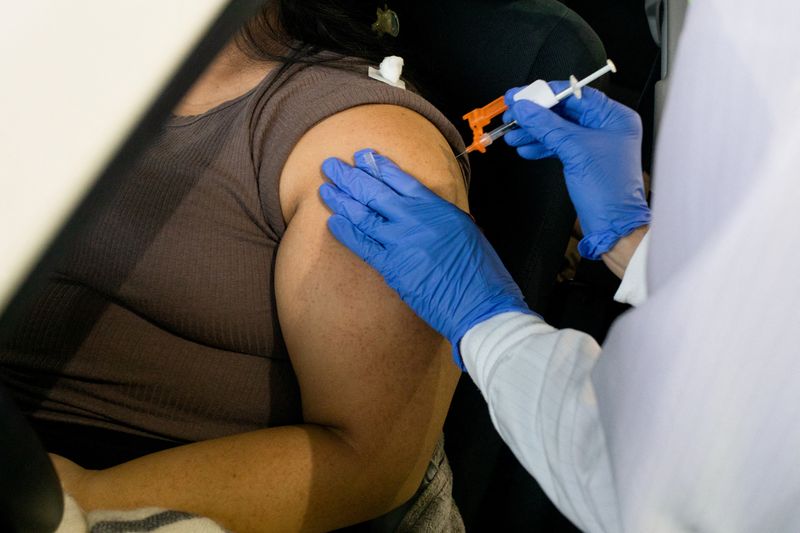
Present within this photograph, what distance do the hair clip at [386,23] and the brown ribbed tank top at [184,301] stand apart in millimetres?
199

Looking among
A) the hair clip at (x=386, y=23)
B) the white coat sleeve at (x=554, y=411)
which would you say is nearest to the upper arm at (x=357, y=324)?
the white coat sleeve at (x=554, y=411)

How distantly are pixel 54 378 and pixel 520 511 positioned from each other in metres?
0.84

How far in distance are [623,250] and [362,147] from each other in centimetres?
45

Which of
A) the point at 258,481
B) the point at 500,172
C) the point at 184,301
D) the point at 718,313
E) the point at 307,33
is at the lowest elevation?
the point at 258,481

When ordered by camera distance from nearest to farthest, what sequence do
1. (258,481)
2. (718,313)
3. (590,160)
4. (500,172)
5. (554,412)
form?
1. (718,313)
2. (554,412)
3. (258,481)
4. (590,160)
5. (500,172)

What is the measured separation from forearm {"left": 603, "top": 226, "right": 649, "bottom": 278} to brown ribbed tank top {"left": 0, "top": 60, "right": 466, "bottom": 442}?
383 mm

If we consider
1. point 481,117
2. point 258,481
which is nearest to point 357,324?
point 258,481

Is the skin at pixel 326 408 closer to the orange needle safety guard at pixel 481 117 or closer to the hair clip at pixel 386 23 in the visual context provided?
the orange needle safety guard at pixel 481 117

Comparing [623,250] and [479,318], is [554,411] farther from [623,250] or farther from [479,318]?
[623,250]

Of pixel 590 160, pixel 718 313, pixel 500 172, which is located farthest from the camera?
pixel 500 172

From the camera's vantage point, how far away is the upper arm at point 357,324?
85 cm

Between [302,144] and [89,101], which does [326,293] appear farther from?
[89,101]

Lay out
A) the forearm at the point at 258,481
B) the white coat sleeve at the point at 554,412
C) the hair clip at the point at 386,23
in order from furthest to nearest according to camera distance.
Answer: the hair clip at the point at 386,23 → the forearm at the point at 258,481 → the white coat sleeve at the point at 554,412

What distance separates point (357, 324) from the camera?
846 millimetres
